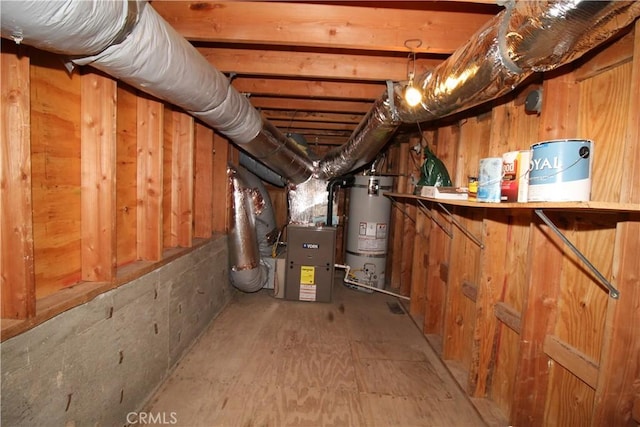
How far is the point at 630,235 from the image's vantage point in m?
0.92

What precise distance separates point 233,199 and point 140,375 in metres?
1.65

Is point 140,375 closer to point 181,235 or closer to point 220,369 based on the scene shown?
point 220,369

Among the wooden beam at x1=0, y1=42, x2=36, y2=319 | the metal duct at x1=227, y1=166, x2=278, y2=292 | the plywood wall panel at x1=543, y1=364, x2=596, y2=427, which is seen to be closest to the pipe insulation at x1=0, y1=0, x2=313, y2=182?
the wooden beam at x1=0, y1=42, x2=36, y2=319

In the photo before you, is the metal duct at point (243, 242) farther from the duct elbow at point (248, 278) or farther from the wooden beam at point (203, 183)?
the wooden beam at point (203, 183)

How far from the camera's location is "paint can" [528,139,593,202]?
88cm

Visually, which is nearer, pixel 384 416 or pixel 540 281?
pixel 540 281

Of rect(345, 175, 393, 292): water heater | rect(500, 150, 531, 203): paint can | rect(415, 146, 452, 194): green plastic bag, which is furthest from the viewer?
rect(345, 175, 393, 292): water heater

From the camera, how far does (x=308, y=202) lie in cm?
446

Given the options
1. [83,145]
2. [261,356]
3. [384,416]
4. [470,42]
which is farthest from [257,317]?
[470,42]

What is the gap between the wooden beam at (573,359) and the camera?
3.59 ft

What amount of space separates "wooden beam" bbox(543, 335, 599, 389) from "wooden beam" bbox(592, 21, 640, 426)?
107 mm

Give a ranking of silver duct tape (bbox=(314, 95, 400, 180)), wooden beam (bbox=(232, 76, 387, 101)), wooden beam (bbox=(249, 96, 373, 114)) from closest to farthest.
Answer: silver duct tape (bbox=(314, 95, 400, 180)) → wooden beam (bbox=(232, 76, 387, 101)) → wooden beam (bbox=(249, 96, 373, 114))

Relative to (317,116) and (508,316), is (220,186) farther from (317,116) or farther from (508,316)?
(508,316)

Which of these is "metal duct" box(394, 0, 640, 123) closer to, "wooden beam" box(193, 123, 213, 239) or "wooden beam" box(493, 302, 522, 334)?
"wooden beam" box(493, 302, 522, 334)
